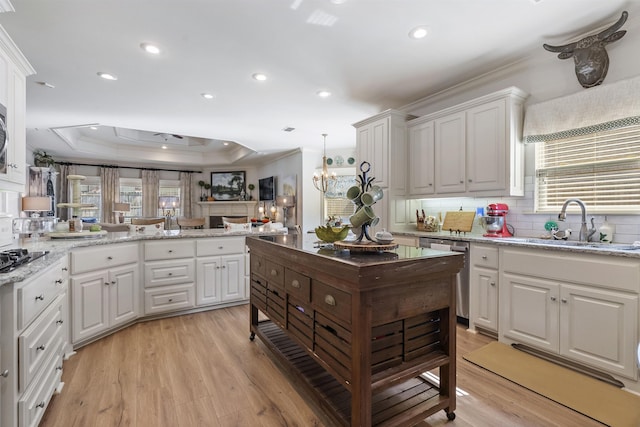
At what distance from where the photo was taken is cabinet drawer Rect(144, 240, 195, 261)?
3.20 m

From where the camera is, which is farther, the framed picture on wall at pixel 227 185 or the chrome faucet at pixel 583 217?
the framed picture on wall at pixel 227 185

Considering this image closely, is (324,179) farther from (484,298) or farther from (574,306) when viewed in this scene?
(574,306)

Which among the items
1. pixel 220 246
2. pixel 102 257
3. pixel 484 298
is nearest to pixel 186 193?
pixel 220 246

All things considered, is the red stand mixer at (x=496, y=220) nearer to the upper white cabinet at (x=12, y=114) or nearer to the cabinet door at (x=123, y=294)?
the cabinet door at (x=123, y=294)

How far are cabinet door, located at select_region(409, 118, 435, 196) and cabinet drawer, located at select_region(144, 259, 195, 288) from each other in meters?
2.85

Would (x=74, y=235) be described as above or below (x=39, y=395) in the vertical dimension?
above

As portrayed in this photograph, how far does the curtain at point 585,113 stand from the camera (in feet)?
7.66

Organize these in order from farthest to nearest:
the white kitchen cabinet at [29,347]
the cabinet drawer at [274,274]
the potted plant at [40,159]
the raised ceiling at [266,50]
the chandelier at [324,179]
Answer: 1. the chandelier at [324,179]
2. the potted plant at [40,159]
3. the raised ceiling at [266,50]
4. the cabinet drawer at [274,274]
5. the white kitchen cabinet at [29,347]

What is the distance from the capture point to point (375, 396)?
179cm

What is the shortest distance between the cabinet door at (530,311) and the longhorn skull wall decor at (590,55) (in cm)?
176

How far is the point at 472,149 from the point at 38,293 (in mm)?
3661

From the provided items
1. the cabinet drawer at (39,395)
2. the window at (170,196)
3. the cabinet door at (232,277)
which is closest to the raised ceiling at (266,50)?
the cabinet door at (232,277)

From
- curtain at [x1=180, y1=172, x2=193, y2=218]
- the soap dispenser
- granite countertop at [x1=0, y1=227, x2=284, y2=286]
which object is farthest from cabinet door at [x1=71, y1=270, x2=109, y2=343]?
curtain at [x1=180, y1=172, x2=193, y2=218]

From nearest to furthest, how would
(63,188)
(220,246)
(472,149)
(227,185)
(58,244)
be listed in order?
(58,244)
(472,149)
(220,246)
(63,188)
(227,185)
